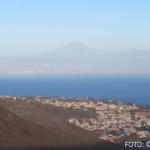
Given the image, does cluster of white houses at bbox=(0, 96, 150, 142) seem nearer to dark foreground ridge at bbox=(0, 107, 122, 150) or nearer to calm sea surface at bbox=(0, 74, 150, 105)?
dark foreground ridge at bbox=(0, 107, 122, 150)

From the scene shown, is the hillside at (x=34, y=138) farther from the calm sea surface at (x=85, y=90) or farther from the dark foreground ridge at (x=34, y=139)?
the calm sea surface at (x=85, y=90)

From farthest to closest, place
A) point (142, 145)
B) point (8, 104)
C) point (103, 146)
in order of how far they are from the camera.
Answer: point (8, 104)
point (142, 145)
point (103, 146)

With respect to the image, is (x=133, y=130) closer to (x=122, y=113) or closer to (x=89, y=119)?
(x=89, y=119)

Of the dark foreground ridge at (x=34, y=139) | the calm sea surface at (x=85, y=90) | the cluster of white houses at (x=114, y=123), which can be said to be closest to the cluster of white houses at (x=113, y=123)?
the cluster of white houses at (x=114, y=123)

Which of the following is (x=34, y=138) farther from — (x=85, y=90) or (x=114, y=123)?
(x=85, y=90)

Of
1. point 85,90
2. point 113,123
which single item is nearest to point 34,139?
point 113,123

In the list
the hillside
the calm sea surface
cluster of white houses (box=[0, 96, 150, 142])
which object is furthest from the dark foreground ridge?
the calm sea surface

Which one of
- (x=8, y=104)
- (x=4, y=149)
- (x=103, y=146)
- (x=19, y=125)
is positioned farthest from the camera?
(x=8, y=104)

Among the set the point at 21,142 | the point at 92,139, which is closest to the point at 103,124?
the point at 92,139
